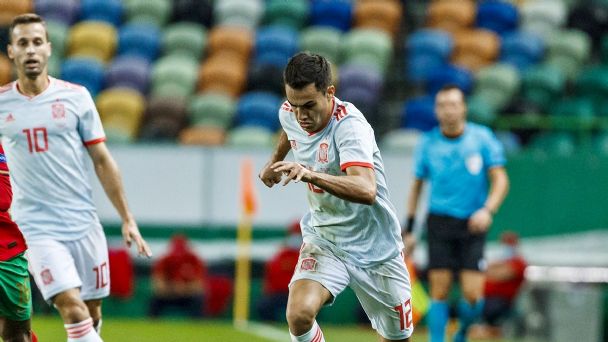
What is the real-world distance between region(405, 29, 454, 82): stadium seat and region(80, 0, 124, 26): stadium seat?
5834 mm

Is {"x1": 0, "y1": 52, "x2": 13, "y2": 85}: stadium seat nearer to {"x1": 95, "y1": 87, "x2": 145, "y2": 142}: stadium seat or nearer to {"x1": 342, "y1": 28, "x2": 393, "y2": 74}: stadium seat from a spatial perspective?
{"x1": 95, "y1": 87, "x2": 145, "y2": 142}: stadium seat

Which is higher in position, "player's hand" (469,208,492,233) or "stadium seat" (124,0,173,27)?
"player's hand" (469,208,492,233)

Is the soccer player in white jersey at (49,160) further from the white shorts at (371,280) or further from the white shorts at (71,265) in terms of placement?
the white shorts at (371,280)

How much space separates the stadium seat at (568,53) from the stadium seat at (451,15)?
66.2 inches

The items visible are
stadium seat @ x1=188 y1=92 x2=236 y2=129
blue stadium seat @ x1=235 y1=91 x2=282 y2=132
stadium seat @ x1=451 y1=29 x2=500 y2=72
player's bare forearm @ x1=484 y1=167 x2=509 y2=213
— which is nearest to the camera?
player's bare forearm @ x1=484 y1=167 x2=509 y2=213

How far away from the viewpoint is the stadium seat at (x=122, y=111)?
1976 cm

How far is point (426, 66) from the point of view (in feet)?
71.1

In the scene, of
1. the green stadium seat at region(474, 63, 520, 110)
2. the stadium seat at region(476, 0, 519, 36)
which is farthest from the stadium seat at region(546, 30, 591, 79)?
the green stadium seat at region(474, 63, 520, 110)

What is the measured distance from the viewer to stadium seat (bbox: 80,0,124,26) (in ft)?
75.9

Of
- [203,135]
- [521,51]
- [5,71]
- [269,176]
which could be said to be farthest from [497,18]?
[269,176]

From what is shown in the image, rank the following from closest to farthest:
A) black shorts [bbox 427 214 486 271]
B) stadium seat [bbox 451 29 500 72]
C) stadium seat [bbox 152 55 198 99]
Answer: black shorts [bbox 427 214 486 271], stadium seat [bbox 152 55 198 99], stadium seat [bbox 451 29 500 72]

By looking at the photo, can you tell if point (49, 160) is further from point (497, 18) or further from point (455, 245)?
point (497, 18)

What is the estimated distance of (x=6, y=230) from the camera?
6945 millimetres

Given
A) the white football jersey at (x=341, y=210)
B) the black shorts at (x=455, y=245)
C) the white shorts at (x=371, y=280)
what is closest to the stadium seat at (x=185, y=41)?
the black shorts at (x=455, y=245)
